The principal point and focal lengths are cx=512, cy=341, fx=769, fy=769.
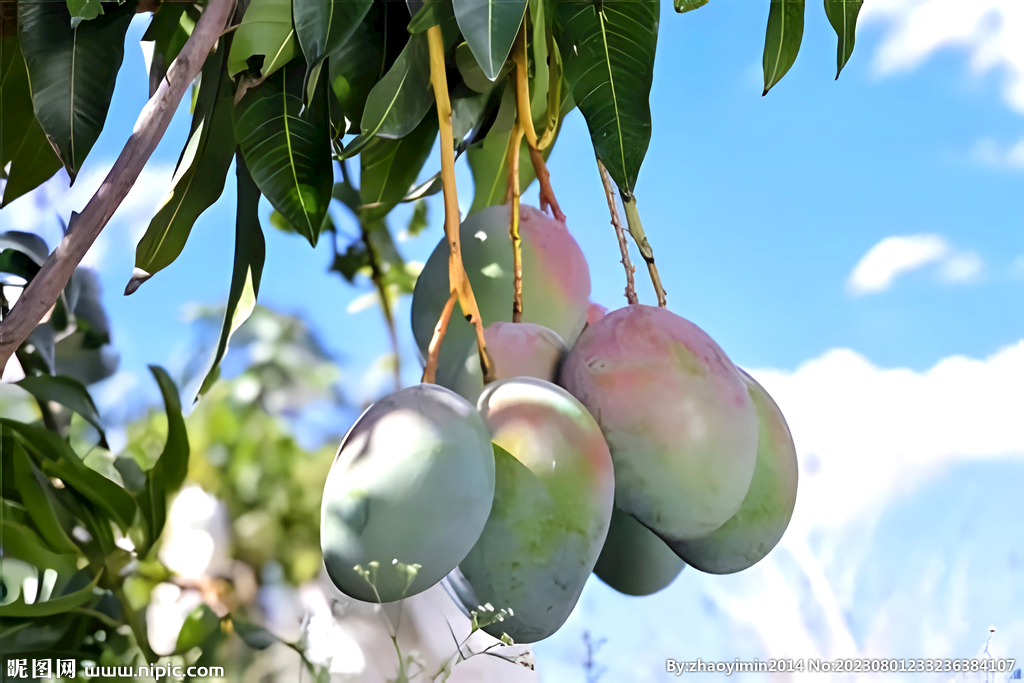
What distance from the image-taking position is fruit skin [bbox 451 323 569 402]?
0.82 ft

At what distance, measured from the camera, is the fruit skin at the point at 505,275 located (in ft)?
0.93

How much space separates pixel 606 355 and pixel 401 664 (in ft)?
0.57

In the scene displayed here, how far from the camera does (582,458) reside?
23 centimetres

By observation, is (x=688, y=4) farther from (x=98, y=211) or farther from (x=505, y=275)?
(x=98, y=211)

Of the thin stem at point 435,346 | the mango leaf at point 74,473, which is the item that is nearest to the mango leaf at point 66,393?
the mango leaf at point 74,473

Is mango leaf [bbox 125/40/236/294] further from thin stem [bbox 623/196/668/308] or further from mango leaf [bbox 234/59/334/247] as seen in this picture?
thin stem [bbox 623/196/668/308]

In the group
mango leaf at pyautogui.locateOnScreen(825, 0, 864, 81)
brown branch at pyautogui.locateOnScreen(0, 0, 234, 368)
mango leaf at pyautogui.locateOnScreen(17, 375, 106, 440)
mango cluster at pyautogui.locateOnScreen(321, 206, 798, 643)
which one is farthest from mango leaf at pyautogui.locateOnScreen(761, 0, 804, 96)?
mango leaf at pyautogui.locateOnScreen(17, 375, 106, 440)

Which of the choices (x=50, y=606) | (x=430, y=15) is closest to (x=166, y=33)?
(x=430, y=15)

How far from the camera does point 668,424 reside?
0.80ft

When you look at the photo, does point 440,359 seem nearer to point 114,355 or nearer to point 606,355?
point 606,355

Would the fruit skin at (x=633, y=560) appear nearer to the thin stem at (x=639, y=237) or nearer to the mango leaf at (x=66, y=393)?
the thin stem at (x=639, y=237)

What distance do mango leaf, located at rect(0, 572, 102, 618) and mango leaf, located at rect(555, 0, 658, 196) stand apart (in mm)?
313

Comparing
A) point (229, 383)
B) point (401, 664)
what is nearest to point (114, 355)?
point (229, 383)

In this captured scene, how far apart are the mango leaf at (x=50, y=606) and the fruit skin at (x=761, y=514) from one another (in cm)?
28
